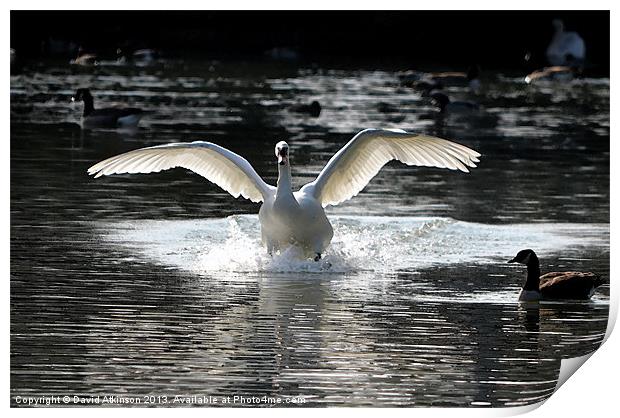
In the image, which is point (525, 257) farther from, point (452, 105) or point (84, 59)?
point (84, 59)

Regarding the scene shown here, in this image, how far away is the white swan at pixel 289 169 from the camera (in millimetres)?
11961

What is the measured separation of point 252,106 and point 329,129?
9.78ft

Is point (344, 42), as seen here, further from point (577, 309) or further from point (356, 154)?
point (577, 309)

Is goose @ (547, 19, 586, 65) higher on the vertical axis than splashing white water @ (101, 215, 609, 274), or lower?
higher

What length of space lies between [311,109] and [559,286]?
1318 centimetres

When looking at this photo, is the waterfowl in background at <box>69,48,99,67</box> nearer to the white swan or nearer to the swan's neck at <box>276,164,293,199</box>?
the white swan

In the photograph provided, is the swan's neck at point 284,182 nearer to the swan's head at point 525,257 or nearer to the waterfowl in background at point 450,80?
the swan's head at point 525,257

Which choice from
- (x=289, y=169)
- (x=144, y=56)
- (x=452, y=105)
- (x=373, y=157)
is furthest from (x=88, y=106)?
(x=144, y=56)

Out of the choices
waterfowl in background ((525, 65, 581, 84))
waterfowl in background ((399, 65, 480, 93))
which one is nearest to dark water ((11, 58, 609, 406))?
waterfowl in background ((399, 65, 480, 93))

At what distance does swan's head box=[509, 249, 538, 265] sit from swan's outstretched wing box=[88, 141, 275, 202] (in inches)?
83.9

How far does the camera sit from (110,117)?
849 inches

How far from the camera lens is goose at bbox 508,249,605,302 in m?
11.0

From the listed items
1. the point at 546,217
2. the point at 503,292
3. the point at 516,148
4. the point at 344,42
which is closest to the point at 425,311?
the point at 503,292

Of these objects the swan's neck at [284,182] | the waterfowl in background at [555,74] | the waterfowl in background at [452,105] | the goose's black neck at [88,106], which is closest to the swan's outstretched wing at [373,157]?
the swan's neck at [284,182]
